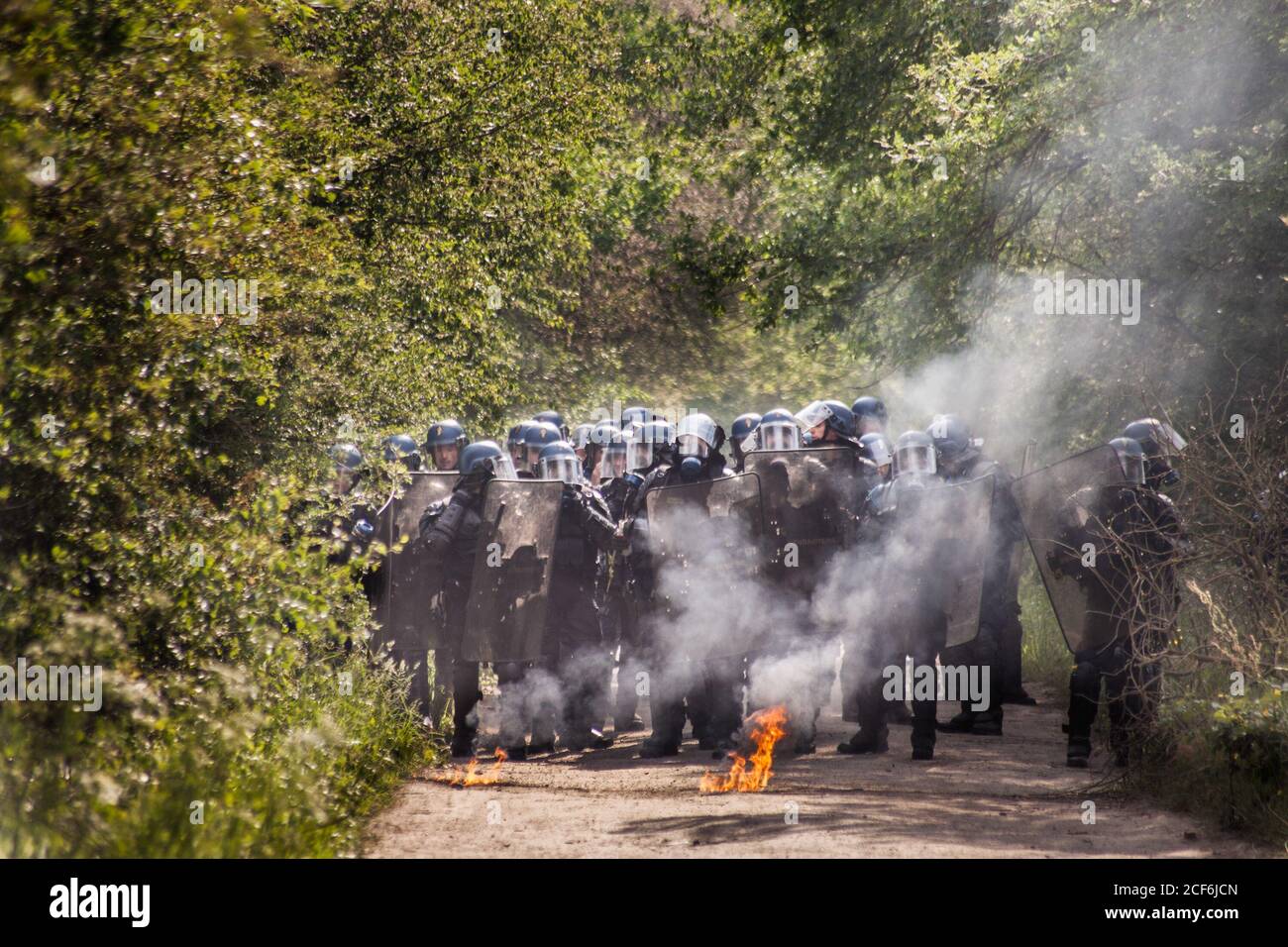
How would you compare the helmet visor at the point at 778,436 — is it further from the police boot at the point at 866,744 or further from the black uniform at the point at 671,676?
the police boot at the point at 866,744

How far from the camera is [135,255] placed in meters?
6.36

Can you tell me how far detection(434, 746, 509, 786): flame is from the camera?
9250 mm

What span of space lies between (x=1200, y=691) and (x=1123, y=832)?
1.40m

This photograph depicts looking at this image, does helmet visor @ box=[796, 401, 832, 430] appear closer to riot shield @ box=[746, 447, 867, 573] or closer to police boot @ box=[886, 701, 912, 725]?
riot shield @ box=[746, 447, 867, 573]

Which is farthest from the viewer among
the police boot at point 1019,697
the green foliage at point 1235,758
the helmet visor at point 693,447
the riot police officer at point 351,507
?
the police boot at point 1019,697

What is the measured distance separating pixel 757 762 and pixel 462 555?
261cm

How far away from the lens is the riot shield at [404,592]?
37.5 feet

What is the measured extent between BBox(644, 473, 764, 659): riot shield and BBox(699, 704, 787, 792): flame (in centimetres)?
50

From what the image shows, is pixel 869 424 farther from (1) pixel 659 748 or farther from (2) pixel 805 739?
(1) pixel 659 748
